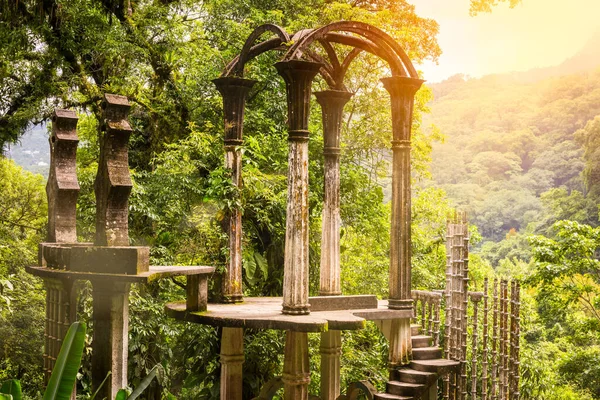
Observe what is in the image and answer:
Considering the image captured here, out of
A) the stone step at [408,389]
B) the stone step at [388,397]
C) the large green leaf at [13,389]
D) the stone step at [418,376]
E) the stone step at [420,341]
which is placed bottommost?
the stone step at [388,397]

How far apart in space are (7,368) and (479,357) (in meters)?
9.95

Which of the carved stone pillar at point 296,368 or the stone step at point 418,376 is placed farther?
the stone step at point 418,376

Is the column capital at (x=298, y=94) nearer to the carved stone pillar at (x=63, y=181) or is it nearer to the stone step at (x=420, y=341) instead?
the carved stone pillar at (x=63, y=181)

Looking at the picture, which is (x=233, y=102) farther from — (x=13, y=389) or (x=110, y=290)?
(x=13, y=389)

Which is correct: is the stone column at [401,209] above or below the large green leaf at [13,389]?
above

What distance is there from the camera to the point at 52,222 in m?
7.40

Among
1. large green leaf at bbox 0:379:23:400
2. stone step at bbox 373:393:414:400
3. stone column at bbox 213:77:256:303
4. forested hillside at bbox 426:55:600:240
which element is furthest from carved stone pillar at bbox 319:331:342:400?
forested hillside at bbox 426:55:600:240

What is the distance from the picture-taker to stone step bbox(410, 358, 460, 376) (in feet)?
30.0

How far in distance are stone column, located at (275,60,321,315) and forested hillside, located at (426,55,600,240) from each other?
37113 mm

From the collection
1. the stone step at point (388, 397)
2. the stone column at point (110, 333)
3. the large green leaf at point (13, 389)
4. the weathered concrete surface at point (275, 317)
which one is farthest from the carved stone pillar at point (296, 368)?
the large green leaf at point (13, 389)

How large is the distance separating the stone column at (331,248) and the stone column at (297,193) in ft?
6.32

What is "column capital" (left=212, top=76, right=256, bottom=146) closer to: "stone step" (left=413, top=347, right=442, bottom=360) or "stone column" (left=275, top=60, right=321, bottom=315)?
"stone column" (left=275, top=60, right=321, bottom=315)

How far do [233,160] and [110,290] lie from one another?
366 cm

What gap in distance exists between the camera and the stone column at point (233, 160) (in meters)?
9.65
